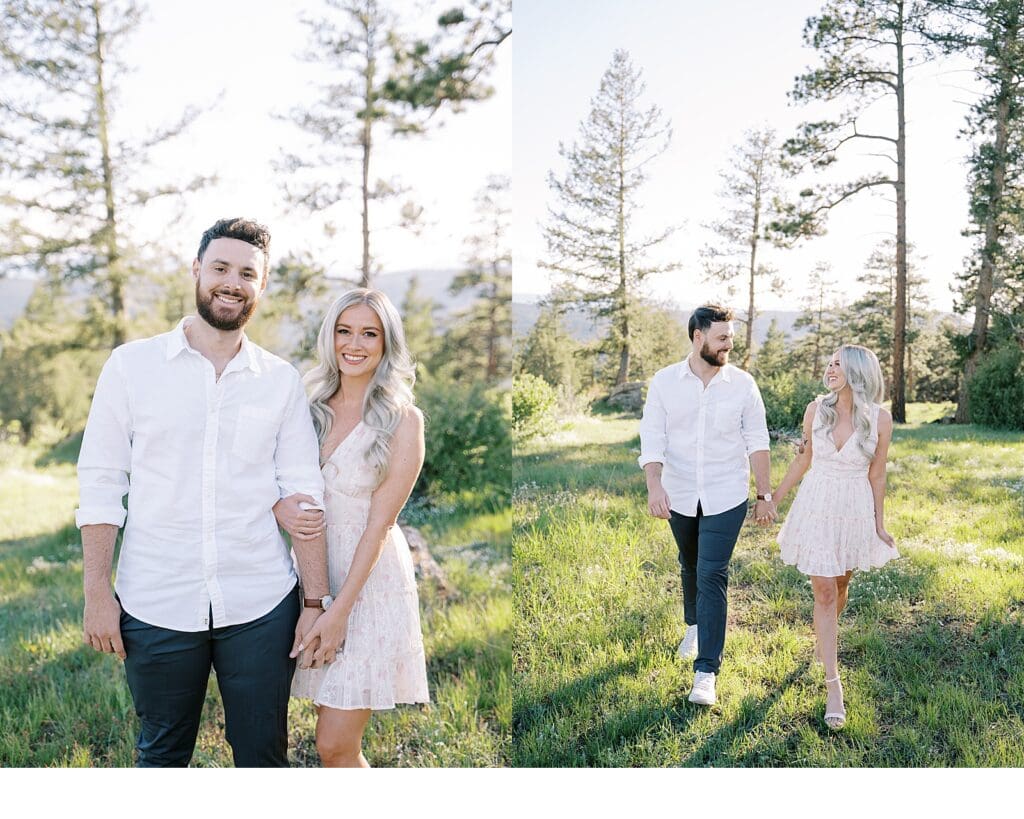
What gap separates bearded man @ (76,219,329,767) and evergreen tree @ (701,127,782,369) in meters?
1.69

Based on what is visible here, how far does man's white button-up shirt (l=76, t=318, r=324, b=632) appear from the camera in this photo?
83.4 inches

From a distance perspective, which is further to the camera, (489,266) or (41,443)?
(41,443)

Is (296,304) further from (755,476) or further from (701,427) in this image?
(755,476)

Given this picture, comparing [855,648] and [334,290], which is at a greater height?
[334,290]

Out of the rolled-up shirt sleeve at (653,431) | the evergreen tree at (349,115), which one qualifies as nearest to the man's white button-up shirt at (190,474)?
the rolled-up shirt sleeve at (653,431)

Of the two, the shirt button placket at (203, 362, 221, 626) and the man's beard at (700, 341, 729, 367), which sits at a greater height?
the man's beard at (700, 341, 729, 367)

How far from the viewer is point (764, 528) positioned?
3037mm

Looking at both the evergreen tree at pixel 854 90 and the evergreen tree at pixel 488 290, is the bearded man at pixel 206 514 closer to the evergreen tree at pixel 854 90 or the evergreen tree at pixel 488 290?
the evergreen tree at pixel 854 90

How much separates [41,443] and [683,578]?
31.6ft

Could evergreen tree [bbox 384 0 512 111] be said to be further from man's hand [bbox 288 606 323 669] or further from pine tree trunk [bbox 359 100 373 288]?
man's hand [bbox 288 606 323 669]

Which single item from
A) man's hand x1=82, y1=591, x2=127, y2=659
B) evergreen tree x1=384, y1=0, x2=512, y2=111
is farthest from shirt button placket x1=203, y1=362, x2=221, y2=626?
evergreen tree x1=384, y1=0, x2=512, y2=111

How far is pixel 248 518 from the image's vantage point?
7.34 feet

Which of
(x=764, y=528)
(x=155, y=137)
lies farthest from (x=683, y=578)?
(x=155, y=137)
